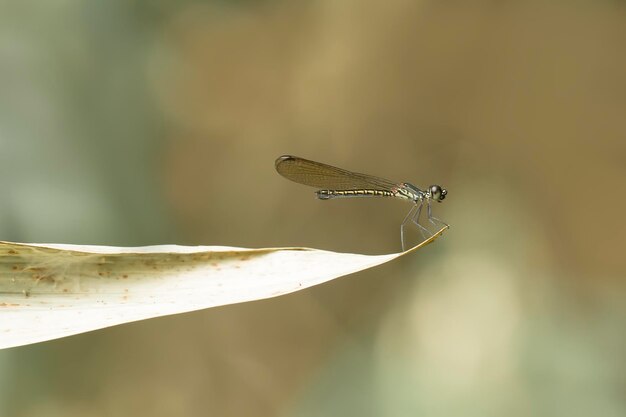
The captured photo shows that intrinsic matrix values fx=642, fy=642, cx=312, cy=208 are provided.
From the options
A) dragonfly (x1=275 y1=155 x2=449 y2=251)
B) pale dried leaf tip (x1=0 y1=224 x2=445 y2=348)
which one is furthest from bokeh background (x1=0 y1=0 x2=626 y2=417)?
pale dried leaf tip (x1=0 y1=224 x2=445 y2=348)

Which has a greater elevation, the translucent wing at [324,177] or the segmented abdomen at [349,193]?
the translucent wing at [324,177]

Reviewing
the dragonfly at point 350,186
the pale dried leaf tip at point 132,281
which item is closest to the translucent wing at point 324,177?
the dragonfly at point 350,186

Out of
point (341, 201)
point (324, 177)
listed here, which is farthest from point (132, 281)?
point (341, 201)

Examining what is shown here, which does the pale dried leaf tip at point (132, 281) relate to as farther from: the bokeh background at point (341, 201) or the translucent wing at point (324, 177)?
the bokeh background at point (341, 201)

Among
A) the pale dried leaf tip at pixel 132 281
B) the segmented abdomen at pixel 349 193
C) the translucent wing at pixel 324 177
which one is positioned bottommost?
the pale dried leaf tip at pixel 132 281

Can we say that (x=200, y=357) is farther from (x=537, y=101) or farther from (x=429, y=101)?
(x=537, y=101)

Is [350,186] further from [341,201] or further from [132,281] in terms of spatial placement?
[132,281]

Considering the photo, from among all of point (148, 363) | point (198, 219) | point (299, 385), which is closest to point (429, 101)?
point (198, 219)
